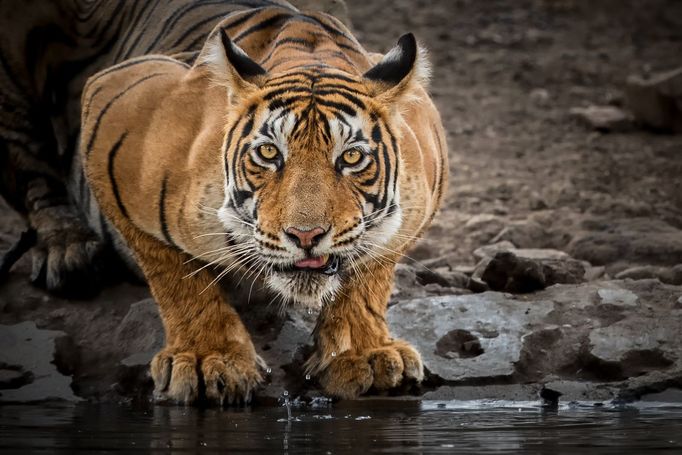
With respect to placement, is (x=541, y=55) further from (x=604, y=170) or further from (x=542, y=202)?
(x=542, y=202)

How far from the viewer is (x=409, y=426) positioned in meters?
4.40

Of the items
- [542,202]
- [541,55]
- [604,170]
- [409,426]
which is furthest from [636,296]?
[541,55]

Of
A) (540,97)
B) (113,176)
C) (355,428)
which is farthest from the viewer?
(540,97)

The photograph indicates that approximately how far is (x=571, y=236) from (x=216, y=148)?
291cm

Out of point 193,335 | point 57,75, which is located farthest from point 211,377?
point 57,75

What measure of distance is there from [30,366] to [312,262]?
4.49ft

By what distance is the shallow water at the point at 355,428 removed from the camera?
3998 millimetres

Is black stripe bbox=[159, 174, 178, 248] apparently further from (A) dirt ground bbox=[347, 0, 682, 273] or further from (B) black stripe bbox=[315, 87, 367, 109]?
(A) dirt ground bbox=[347, 0, 682, 273]

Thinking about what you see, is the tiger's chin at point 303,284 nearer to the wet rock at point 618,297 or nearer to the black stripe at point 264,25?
the black stripe at point 264,25

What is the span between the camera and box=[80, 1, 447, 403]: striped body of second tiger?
15.0 ft

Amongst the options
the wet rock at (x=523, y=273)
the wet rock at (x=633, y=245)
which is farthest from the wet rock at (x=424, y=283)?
the wet rock at (x=633, y=245)

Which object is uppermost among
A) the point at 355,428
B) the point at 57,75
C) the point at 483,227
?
the point at 57,75

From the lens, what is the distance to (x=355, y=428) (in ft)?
14.3

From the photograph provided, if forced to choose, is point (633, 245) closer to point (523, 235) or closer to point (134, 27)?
point (523, 235)
